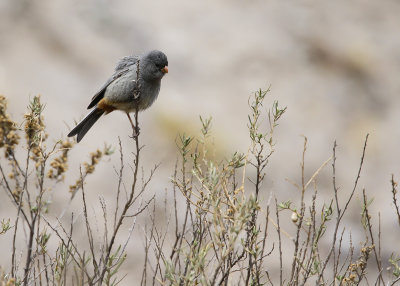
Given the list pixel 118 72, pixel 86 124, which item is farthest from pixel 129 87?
pixel 86 124

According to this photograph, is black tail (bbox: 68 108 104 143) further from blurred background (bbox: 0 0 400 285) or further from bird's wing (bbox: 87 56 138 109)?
blurred background (bbox: 0 0 400 285)

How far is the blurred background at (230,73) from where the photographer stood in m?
11.9

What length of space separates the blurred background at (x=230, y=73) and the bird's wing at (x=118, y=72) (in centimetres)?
491

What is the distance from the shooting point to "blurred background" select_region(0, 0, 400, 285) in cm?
1189

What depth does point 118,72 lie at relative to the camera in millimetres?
6074

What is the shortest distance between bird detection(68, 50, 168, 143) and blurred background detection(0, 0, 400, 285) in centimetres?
496

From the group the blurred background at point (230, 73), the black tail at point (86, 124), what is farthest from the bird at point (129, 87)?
the blurred background at point (230, 73)

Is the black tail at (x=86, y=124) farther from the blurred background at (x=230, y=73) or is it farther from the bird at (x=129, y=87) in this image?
the blurred background at (x=230, y=73)

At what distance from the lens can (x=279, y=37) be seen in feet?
47.5

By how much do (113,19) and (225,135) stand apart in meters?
4.15

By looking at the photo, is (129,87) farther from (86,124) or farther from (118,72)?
(86,124)

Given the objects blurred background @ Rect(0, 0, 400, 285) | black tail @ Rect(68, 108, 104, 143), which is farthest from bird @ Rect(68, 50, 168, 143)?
blurred background @ Rect(0, 0, 400, 285)

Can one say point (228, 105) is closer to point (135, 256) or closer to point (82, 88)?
point (82, 88)

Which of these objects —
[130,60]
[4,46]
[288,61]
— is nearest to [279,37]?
[288,61]
